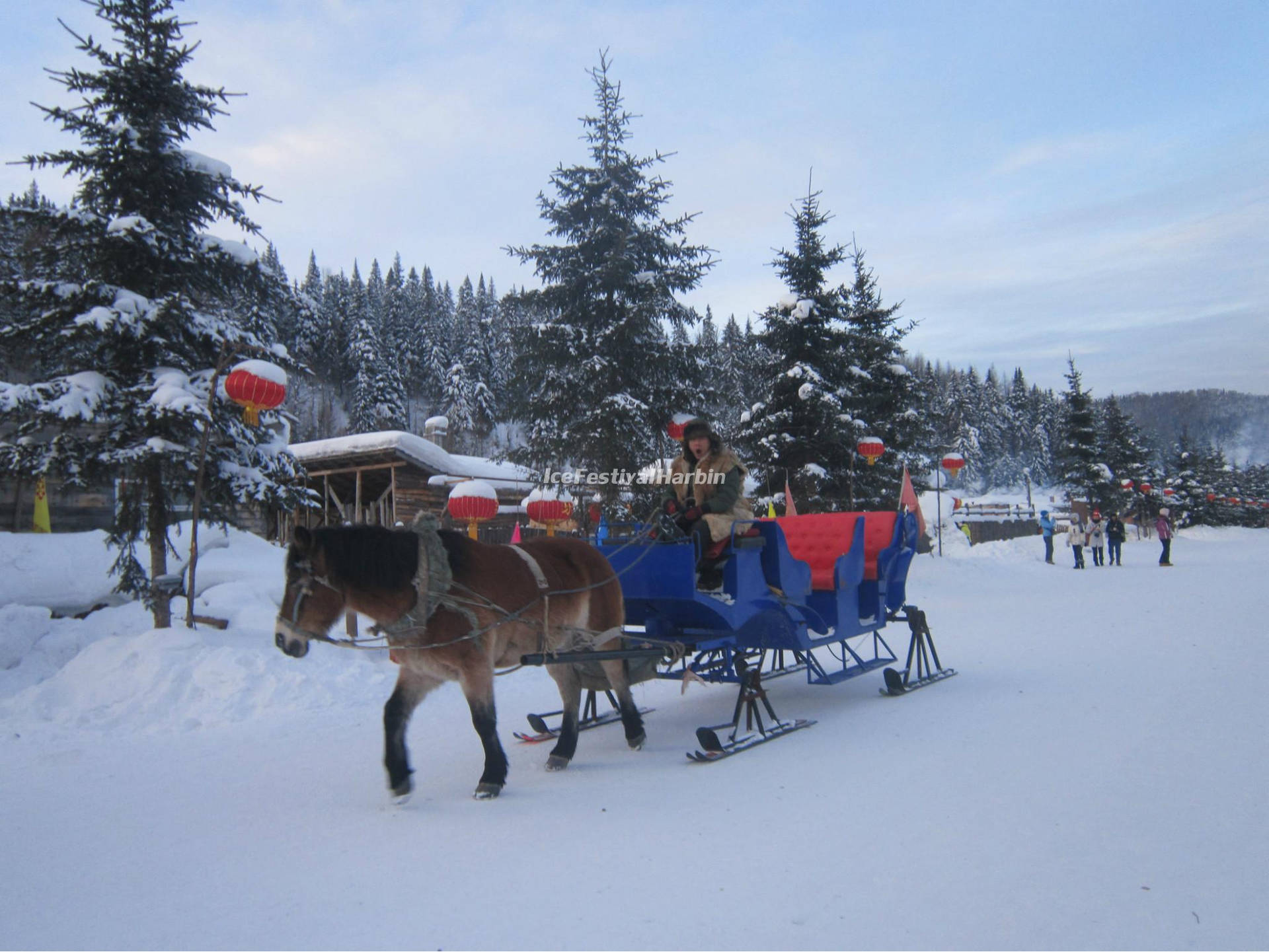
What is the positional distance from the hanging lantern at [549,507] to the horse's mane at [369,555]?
8626 mm

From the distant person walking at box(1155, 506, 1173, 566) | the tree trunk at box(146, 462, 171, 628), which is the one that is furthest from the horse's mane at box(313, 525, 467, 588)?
the distant person walking at box(1155, 506, 1173, 566)

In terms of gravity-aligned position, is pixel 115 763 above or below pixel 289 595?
below

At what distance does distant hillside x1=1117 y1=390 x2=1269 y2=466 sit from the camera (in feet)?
497

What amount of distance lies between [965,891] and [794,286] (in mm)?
18237

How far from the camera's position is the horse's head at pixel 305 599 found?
4.24 m

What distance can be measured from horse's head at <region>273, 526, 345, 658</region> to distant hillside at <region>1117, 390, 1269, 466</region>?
532 feet

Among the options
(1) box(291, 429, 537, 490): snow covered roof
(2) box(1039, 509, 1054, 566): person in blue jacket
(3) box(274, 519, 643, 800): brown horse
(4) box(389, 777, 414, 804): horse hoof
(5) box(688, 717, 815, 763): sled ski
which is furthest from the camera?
(2) box(1039, 509, 1054, 566): person in blue jacket

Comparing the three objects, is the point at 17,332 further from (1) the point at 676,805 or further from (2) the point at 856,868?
(2) the point at 856,868

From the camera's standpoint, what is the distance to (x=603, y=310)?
1380 centimetres

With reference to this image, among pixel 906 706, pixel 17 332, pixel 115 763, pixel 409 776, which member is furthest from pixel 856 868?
pixel 17 332

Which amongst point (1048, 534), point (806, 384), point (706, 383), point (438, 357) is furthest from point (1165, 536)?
point (438, 357)

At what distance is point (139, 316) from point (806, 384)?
13.7m

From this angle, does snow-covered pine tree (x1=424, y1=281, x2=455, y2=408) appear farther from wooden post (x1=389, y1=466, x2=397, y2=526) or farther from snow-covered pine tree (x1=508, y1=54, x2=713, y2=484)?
snow-covered pine tree (x1=508, y1=54, x2=713, y2=484)

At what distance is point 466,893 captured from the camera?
329 cm
